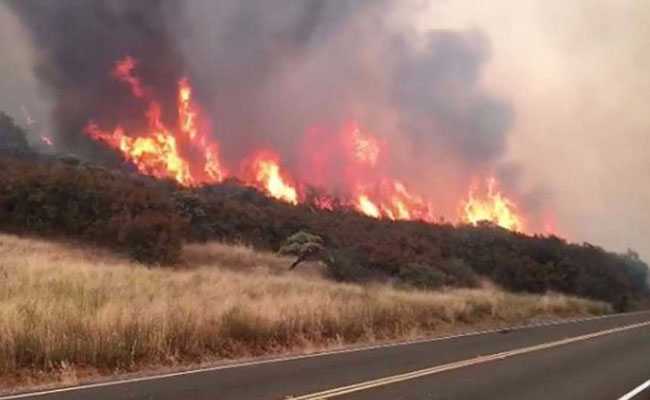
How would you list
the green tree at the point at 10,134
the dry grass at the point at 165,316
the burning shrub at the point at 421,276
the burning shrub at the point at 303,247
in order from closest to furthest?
the dry grass at the point at 165,316 → the burning shrub at the point at 421,276 → the burning shrub at the point at 303,247 → the green tree at the point at 10,134

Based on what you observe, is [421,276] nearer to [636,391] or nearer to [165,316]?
[165,316]

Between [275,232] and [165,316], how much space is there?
108 ft

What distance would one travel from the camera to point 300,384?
10.1 meters

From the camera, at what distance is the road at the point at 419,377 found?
9.33 meters

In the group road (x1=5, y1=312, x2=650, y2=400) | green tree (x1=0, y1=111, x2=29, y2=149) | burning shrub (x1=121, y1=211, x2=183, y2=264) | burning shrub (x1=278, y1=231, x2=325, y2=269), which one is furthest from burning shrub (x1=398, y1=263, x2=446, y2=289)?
green tree (x1=0, y1=111, x2=29, y2=149)

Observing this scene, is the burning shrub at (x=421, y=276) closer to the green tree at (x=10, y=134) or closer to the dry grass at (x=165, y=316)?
the dry grass at (x=165, y=316)

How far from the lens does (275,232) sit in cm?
4688

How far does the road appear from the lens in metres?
9.33

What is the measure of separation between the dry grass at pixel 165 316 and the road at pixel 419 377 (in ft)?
5.05

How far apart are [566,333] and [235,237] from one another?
25.1 meters

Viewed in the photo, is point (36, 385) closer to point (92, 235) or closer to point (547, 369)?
point (547, 369)

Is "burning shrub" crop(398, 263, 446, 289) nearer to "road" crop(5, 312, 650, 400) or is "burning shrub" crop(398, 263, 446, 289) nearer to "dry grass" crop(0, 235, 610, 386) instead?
"dry grass" crop(0, 235, 610, 386)

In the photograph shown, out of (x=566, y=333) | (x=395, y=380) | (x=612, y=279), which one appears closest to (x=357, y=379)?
(x=395, y=380)

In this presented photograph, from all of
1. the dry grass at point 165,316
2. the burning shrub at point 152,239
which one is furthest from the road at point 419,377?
the burning shrub at point 152,239
